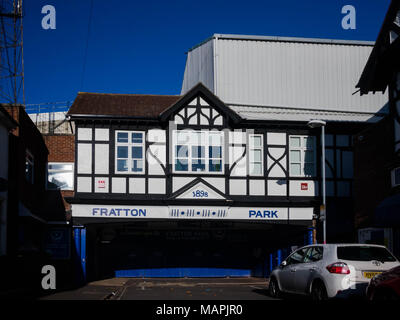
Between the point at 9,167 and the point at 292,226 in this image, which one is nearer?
the point at 9,167

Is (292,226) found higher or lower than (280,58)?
lower

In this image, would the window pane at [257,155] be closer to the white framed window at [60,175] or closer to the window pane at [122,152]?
the window pane at [122,152]

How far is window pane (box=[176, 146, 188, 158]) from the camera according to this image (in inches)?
994

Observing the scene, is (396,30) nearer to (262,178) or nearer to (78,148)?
(262,178)

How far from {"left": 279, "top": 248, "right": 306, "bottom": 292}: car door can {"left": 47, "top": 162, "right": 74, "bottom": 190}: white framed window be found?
14339mm

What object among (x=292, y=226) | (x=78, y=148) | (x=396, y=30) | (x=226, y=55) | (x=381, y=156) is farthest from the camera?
(x=226, y=55)

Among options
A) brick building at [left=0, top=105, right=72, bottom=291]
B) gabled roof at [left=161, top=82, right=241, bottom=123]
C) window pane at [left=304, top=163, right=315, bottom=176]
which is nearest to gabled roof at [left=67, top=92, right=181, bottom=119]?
gabled roof at [left=161, top=82, right=241, bottom=123]

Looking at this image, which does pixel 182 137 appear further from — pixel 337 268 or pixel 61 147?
pixel 337 268

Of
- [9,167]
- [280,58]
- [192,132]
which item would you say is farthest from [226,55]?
[9,167]

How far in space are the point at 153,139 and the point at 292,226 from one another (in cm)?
734

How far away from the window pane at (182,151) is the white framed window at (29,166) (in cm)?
597

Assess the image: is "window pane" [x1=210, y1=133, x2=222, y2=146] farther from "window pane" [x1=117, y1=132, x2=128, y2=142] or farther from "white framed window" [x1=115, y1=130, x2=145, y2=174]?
"window pane" [x1=117, y1=132, x2=128, y2=142]

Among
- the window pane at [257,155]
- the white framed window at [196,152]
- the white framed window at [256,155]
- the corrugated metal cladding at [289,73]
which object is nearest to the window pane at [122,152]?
the white framed window at [196,152]

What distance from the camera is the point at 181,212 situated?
82.8ft
